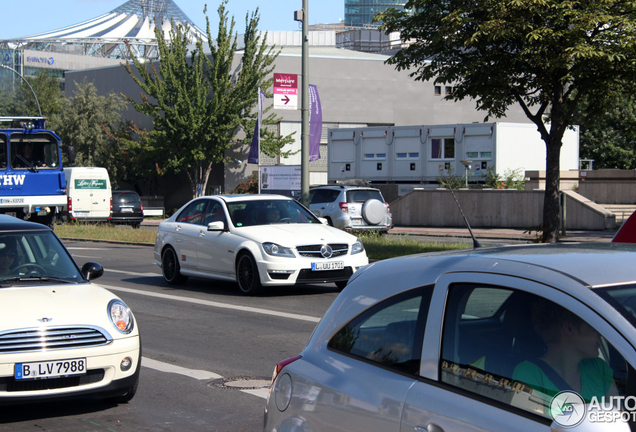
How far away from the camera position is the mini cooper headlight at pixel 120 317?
5988mm

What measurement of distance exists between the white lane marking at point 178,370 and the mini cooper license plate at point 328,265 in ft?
14.4

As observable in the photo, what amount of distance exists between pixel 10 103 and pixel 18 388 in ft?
253

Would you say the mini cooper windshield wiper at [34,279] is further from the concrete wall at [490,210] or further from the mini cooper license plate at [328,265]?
the concrete wall at [490,210]

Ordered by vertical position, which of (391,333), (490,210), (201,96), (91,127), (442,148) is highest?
(201,96)

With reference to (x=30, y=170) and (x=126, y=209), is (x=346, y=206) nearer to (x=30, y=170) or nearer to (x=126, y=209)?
(x=30, y=170)

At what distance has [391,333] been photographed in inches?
125

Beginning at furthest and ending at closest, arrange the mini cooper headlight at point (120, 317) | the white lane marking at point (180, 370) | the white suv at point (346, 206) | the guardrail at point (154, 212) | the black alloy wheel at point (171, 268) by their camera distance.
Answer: the guardrail at point (154, 212)
the white suv at point (346, 206)
the black alloy wheel at point (171, 268)
the white lane marking at point (180, 370)
the mini cooper headlight at point (120, 317)

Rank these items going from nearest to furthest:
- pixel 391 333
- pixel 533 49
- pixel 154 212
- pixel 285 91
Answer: pixel 391 333, pixel 533 49, pixel 285 91, pixel 154 212

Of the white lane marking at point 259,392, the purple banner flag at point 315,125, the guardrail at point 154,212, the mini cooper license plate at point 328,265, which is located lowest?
the guardrail at point 154,212

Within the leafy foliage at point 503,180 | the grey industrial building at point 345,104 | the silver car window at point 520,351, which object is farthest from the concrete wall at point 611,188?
the silver car window at point 520,351

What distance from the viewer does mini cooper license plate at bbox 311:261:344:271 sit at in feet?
39.0

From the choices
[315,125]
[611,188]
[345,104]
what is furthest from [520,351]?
[345,104]

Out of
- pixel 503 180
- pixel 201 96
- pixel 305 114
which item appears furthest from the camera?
pixel 201 96

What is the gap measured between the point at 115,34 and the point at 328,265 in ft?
432
